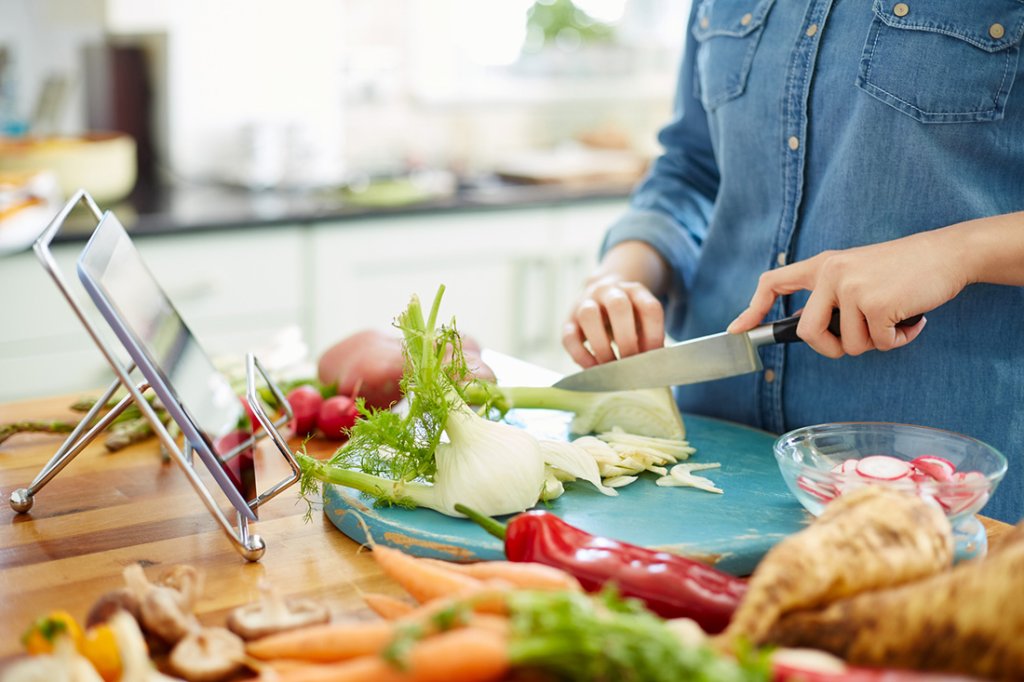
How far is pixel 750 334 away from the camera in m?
1.18

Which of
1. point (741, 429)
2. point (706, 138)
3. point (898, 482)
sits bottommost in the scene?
point (741, 429)

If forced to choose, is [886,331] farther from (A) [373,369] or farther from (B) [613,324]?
(A) [373,369]

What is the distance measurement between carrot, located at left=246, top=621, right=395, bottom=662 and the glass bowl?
0.43m

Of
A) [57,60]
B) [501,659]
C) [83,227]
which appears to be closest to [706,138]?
[501,659]

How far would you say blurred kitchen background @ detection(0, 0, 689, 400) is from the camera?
2.51m

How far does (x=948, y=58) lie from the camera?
1223 millimetres

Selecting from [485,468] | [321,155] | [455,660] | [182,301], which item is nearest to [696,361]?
[485,468]

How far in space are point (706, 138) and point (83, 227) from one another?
56.4 inches

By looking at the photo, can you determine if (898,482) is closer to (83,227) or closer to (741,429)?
(741,429)

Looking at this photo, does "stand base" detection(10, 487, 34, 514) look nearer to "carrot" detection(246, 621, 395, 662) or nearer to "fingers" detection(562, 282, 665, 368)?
"carrot" detection(246, 621, 395, 662)

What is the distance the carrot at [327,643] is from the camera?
708 millimetres

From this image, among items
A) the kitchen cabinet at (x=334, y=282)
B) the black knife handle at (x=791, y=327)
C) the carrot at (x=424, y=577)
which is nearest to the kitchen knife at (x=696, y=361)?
the black knife handle at (x=791, y=327)

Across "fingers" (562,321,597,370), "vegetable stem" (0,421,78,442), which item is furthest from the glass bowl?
"vegetable stem" (0,421,78,442)

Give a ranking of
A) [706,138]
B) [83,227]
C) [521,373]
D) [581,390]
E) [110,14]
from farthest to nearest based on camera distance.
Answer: [110,14] → [83,227] → [706,138] → [521,373] → [581,390]
